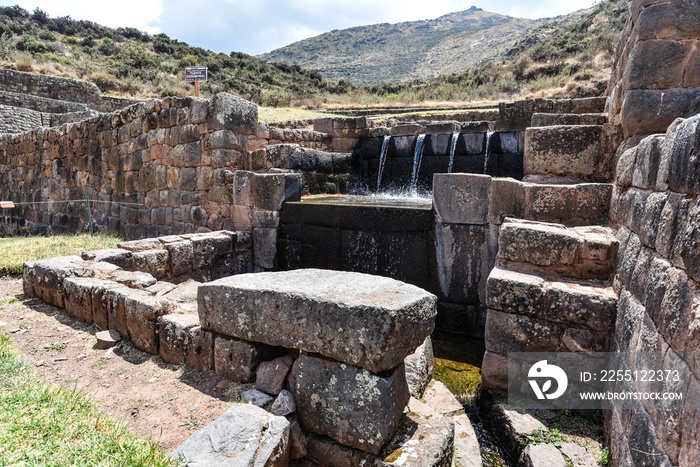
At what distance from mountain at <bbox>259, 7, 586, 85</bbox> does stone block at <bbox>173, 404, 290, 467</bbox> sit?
52939mm

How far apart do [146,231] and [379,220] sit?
528 centimetres

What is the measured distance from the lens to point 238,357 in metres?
2.87

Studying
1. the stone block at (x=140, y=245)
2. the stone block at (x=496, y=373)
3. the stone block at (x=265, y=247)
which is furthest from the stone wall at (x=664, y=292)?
the stone block at (x=140, y=245)

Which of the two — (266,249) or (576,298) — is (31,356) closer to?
(266,249)

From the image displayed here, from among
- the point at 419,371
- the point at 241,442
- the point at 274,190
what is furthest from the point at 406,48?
the point at 241,442

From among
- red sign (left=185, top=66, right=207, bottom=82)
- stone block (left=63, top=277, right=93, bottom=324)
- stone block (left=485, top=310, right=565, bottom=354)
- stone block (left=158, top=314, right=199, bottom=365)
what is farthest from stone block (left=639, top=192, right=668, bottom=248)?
red sign (left=185, top=66, right=207, bottom=82)

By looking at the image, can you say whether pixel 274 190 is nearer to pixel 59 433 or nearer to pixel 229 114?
pixel 229 114

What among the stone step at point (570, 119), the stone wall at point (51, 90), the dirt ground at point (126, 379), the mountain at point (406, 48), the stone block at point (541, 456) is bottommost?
the stone block at point (541, 456)

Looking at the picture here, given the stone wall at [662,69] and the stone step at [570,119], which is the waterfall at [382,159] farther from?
the stone wall at [662,69]

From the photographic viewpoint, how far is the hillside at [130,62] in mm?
24641

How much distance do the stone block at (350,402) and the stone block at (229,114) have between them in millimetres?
5044

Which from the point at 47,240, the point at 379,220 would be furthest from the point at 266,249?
the point at 47,240

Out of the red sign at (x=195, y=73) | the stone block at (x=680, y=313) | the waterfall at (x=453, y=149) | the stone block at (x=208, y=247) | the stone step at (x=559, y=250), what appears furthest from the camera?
the red sign at (x=195, y=73)

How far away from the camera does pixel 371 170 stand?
8320 millimetres
